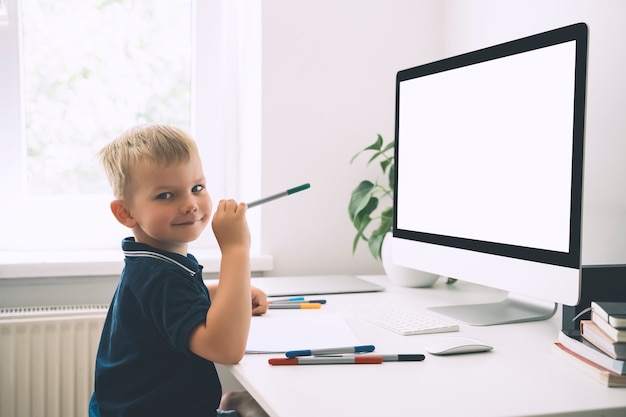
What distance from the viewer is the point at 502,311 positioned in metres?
1.38

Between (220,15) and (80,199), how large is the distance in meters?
0.74

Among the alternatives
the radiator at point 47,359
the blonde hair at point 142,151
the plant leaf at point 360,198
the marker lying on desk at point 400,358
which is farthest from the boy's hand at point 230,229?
the radiator at point 47,359

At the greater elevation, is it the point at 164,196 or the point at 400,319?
the point at 164,196

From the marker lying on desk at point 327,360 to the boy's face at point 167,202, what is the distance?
25cm

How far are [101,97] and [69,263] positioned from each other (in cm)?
58

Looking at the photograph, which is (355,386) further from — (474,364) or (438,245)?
(438,245)

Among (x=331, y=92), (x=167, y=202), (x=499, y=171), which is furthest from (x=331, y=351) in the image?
(x=331, y=92)

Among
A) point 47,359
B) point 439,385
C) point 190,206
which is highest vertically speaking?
point 190,206

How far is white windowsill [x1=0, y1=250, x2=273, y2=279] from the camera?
5.86 ft

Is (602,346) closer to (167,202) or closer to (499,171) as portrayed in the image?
(499,171)

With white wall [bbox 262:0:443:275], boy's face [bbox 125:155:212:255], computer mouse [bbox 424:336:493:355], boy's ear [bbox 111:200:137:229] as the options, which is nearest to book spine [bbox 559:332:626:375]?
computer mouse [bbox 424:336:493:355]

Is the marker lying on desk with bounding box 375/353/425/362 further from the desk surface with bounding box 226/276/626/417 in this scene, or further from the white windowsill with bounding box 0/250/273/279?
the white windowsill with bounding box 0/250/273/279

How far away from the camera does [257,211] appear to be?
204cm

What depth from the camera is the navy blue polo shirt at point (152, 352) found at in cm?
102
